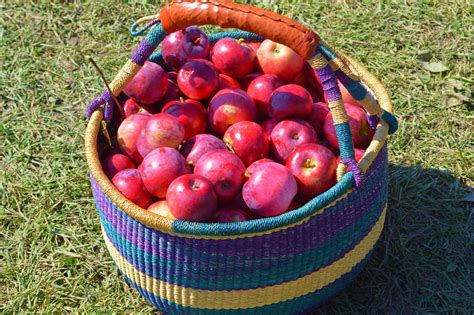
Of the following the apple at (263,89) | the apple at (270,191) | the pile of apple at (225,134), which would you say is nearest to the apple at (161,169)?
the pile of apple at (225,134)

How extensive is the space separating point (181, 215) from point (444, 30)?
2239mm

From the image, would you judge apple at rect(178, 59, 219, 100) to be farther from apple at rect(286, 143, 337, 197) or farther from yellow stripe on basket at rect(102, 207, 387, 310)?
yellow stripe on basket at rect(102, 207, 387, 310)

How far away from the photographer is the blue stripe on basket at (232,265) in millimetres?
1984

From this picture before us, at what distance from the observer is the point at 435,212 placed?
2736mm

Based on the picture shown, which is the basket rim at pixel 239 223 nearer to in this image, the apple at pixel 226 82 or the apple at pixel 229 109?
the apple at pixel 229 109

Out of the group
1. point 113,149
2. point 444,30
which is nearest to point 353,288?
point 113,149

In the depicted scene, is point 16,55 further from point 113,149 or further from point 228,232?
point 228,232

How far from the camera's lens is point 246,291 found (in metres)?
2.04

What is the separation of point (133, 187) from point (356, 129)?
2.51 ft

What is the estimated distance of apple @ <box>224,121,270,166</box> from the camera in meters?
2.21

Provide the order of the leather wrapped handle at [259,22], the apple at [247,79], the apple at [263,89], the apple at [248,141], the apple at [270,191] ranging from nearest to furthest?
the leather wrapped handle at [259,22], the apple at [270,191], the apple at [248,141], the apple at [263,89], the apple at [247,79]

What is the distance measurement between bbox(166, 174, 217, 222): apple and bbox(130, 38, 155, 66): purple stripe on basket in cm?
43

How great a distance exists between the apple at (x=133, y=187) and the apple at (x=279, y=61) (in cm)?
67

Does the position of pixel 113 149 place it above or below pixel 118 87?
below
